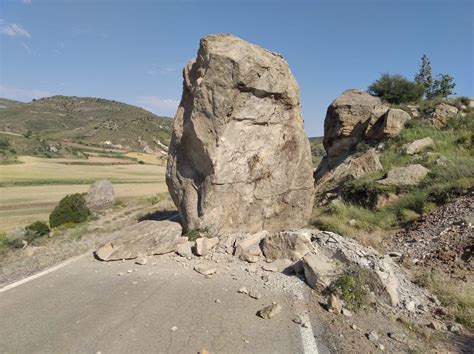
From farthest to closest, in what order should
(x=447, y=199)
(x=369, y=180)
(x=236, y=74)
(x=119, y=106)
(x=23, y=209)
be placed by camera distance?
(x=119, y=106) < (x=23, y=209) < (x=369, y=180) < (x=447, y=199) < (x=236, y=74)

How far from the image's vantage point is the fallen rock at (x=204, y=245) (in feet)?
25.9

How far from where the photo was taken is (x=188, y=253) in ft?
26.3

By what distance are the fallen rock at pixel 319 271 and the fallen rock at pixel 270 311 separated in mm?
1083

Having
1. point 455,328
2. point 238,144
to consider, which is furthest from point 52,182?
point 455,328

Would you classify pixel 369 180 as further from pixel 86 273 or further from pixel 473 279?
pixel 86 273

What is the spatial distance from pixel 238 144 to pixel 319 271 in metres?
3.90

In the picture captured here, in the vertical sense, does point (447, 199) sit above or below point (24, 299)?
above

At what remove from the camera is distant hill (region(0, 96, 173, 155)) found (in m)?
87.6

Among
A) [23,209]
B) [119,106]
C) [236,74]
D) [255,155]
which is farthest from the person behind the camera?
[119,106]

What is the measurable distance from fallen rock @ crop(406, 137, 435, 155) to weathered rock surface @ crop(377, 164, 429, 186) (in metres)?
2.49

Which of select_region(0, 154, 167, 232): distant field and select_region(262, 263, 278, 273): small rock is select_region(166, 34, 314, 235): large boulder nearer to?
select_region(262, 263, 278, 273): small rock

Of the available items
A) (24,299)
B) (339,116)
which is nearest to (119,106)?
(339,116)

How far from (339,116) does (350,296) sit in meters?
14.7

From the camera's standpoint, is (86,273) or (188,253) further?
(188,253)
